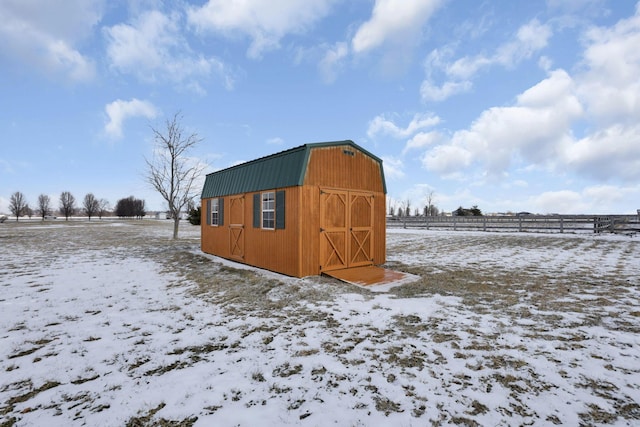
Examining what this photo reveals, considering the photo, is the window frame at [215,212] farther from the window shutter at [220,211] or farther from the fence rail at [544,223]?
the fence rail at [544,223]

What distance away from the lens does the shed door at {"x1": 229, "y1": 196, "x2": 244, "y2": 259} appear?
10.5 metres

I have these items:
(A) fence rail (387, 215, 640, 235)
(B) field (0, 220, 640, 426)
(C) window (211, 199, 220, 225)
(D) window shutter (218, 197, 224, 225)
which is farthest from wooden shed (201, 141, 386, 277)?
(A) fence rail (387, 215, 640, 235)

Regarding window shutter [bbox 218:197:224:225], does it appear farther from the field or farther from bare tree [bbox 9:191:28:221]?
bare tree [bbox 9:191:28:221]

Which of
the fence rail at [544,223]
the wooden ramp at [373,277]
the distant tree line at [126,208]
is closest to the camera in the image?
the wooden ramp at [373,277]

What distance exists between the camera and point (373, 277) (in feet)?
25.8

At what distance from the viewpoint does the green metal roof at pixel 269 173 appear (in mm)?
7934

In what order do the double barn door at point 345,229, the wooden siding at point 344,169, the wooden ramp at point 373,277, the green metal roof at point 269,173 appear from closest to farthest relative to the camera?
the wooden ramp at point 373,277 → the green metal roof at point 269,173 → the wooden siding at point 344,169 → the double barn door at point 345,229

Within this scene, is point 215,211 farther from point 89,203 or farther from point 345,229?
point 89,203

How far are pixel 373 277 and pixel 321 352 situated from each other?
4.38 meters

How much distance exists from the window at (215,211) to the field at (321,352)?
16.9ft

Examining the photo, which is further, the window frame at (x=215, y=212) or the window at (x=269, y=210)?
the window frame at (x=215, y=212)

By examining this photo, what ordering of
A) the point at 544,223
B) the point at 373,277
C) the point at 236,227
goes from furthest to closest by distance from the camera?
the point at 544,223
the point at 236,227
the point at 373,277

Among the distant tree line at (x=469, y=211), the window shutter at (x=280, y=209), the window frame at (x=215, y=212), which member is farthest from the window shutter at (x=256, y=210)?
the distant tree line at (x=469, y=211)

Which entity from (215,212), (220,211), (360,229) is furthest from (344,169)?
(215,212)
